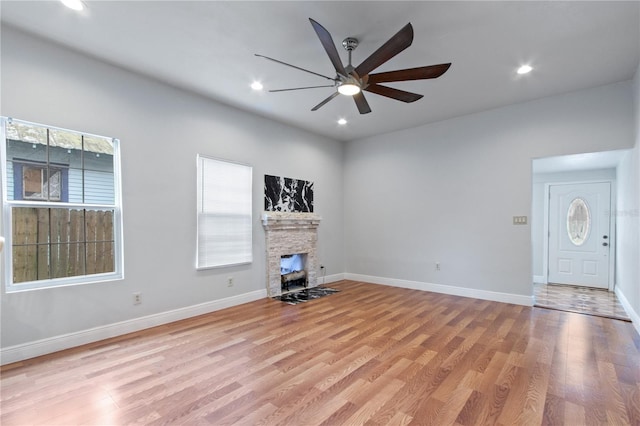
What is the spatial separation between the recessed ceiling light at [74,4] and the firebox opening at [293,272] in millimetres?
4058

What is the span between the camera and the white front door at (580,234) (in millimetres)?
5637

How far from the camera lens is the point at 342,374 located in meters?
2.50

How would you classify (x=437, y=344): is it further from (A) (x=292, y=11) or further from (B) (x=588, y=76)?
(B) (x=588, y=76)

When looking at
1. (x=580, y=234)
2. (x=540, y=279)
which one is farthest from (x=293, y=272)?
(x=580, y=234)

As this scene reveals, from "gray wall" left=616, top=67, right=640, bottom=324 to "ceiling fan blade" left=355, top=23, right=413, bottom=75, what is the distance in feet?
10.5

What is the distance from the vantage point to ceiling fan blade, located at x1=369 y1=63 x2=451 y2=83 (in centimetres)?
262

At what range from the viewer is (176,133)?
3.98m

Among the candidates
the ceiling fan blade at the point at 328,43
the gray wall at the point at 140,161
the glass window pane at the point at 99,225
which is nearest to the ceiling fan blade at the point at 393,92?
the ceiling fan blade at the point at 328,43

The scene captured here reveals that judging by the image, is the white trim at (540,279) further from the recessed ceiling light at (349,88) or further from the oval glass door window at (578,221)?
the recessed ceiling light at (349,88)

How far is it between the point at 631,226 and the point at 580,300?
154cm

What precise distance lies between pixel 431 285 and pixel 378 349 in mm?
2862

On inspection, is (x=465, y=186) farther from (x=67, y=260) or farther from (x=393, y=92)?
(x=67, y=260)

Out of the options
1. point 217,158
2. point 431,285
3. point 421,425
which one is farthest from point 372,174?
point 421,425

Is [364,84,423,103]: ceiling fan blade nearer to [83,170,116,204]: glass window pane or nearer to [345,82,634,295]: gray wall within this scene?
[345,82,634,295]: gray wall
